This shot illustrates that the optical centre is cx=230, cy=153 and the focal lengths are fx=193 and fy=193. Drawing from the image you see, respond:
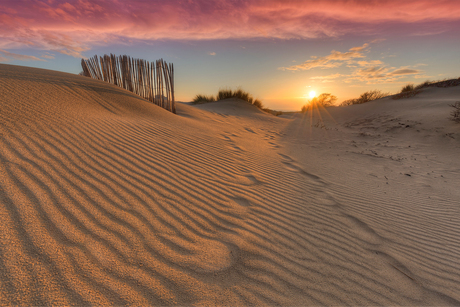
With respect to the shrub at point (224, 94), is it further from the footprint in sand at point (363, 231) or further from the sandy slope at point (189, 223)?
the footprint in sand at point (363, 231)

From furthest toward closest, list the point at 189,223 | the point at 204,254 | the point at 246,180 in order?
the point at 246,180
the point at 189,223
the point at 204,254

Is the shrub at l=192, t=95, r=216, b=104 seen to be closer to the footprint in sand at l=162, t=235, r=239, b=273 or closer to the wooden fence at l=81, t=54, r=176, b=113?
the wooden fence at l=81, t=54, r=176, b=113

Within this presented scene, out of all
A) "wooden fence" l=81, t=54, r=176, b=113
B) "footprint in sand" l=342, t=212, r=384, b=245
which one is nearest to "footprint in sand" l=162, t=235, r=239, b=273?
"footprint in sand" l=342, t=212, r=384, b=245

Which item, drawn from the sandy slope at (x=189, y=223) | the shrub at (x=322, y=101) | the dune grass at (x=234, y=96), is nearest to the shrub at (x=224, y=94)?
the dune grass at (x=234, y=96)

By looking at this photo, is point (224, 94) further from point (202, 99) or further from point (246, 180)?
point (246, 180)

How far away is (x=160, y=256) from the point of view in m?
1.59

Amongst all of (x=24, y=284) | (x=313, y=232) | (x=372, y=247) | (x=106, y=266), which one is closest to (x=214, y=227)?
(x=106, y=266)

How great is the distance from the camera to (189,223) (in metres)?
2.01

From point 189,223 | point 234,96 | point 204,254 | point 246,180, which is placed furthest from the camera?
point 234,96

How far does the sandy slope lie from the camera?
138cm

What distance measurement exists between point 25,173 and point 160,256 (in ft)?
5.54

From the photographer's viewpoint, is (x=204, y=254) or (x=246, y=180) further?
(x=246, y=180)

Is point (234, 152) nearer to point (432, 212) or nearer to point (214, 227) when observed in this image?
point (214, 227)

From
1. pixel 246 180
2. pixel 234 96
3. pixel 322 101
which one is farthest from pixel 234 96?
pixel 246 180
